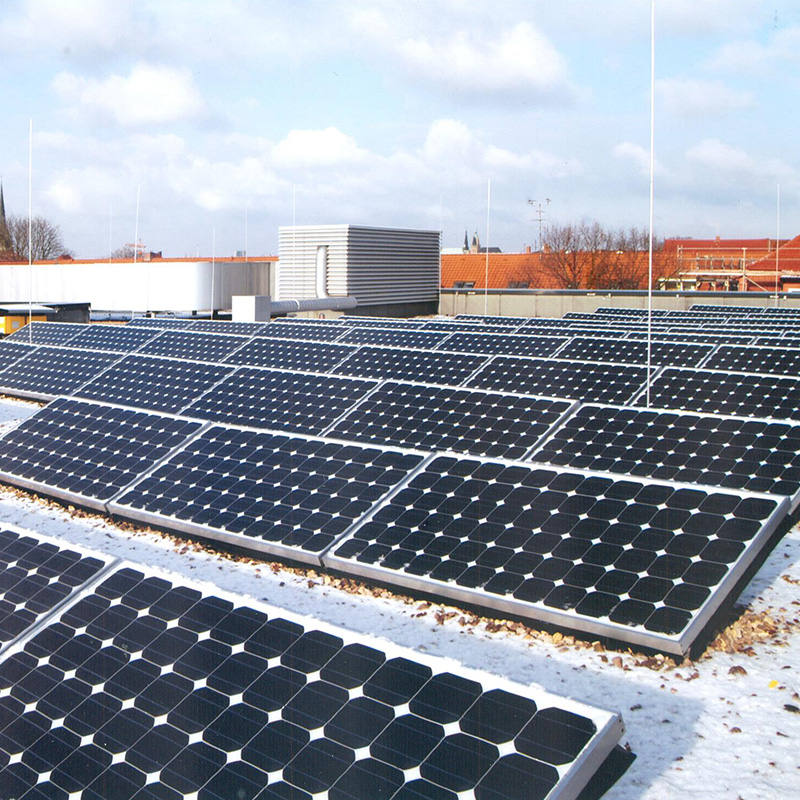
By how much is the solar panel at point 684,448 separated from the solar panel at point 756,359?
7.90m

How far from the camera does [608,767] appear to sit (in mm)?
5535

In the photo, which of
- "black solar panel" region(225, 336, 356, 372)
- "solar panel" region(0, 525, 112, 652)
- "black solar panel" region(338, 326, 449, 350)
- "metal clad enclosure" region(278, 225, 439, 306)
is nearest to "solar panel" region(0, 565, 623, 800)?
"solar panel" region(0, 525, 112, 652)

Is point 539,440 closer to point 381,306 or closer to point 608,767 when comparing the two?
point 608,767

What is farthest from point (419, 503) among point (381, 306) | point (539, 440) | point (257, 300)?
point (381, 306)

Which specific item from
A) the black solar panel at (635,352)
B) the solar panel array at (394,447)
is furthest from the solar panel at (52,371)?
the black solar panel at (635,352)

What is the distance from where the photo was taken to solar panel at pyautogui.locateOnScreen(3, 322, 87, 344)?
26.9 meters

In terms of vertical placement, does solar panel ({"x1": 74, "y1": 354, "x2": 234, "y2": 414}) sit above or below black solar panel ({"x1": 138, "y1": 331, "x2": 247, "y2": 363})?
below

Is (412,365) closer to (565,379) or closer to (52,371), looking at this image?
(565,379)

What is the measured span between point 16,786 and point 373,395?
9.55 meters

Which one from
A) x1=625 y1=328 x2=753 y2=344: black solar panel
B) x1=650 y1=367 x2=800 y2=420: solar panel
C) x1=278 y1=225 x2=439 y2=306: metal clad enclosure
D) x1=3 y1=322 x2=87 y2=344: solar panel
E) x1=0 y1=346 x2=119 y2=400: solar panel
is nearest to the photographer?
x1=650 y1=367 x2=800 y2=420: solar panel

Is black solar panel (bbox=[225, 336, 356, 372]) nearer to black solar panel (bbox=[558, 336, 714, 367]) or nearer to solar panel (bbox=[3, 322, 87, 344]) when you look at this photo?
black solar panel (bbox=[558, 336, 714, 367])

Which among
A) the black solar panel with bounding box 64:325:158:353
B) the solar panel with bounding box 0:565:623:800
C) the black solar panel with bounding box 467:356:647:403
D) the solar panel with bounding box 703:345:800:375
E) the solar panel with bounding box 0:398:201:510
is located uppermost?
the black solar panel with bounding box 64:325:158:353

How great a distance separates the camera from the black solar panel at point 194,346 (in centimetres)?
2317

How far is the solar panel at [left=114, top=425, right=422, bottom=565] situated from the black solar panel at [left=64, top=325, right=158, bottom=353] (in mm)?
13860
